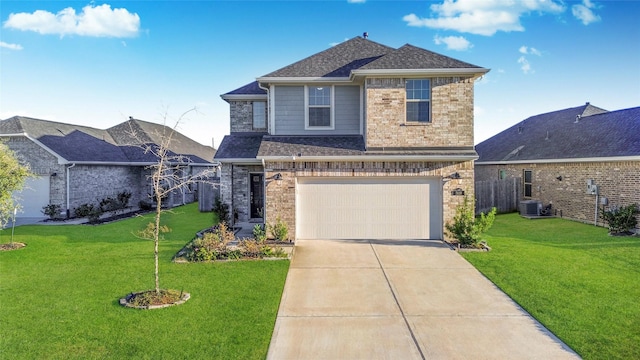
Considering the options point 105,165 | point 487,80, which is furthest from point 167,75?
point 487,80

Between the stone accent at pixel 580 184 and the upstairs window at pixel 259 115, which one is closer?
the stone accent at pixel 580 184

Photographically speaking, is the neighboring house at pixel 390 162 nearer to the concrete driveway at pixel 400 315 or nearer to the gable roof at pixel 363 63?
the gable roof at pixel 363 63

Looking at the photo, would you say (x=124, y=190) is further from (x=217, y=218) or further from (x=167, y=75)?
(x=217, y=218)

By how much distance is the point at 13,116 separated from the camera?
1809 centimetres

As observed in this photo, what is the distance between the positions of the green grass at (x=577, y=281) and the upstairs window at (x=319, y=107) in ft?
21.0

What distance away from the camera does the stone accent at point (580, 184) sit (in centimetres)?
1348

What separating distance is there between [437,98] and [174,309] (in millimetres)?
9355

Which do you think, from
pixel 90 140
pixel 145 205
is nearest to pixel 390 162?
pixel 145 205

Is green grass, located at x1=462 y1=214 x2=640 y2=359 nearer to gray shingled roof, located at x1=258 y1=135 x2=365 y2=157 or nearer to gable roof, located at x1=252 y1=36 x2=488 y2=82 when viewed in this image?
gray shingled roof, located at x1=258 y1=135 x2=365 y2=157

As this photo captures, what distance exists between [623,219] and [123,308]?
50.5 ft

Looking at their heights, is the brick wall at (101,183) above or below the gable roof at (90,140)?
below

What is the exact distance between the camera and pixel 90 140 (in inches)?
804

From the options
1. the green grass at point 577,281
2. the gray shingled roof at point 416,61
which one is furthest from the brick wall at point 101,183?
the green grass at point 577,281

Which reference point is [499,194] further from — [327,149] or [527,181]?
[327,149]
